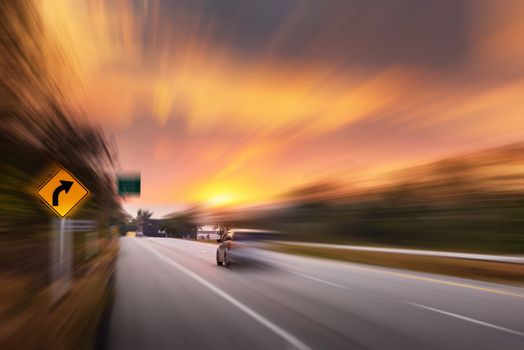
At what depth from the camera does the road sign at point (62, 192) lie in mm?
6387

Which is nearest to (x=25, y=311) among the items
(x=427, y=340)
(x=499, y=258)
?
(x=427, y=340)

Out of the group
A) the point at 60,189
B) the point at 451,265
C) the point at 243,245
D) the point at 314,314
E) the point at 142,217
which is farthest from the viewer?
the point at 142,217

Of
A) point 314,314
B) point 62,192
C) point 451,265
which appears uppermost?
point 62,192

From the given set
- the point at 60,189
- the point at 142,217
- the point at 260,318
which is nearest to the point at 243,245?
the point at 260,318

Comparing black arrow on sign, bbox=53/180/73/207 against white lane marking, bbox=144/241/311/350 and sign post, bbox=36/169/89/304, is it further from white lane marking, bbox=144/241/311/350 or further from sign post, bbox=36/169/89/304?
white lane marking, bbox=144/241/311/350

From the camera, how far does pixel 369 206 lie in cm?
3588

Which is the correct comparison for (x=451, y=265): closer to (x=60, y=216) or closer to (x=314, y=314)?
(x=314, y=314)

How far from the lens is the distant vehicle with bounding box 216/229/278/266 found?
19203 mm

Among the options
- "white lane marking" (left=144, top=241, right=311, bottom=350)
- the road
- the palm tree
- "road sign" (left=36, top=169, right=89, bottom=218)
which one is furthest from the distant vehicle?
the palm tree

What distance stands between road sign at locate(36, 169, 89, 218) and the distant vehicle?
37.2 feet

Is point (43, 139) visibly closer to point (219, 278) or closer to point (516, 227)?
point (219, 278)

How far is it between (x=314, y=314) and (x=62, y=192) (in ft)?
16.0

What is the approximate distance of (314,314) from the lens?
346 inches

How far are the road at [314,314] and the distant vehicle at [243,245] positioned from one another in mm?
3891
